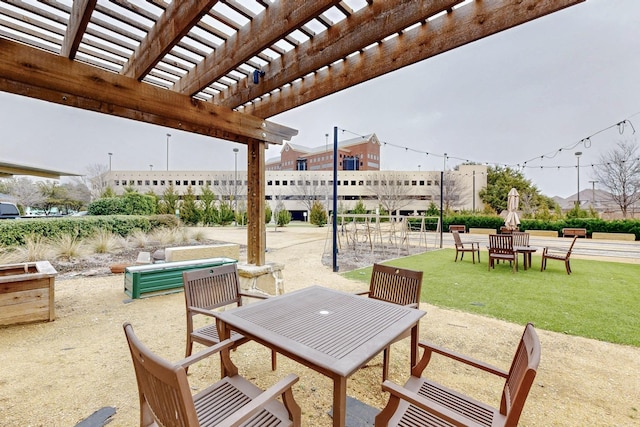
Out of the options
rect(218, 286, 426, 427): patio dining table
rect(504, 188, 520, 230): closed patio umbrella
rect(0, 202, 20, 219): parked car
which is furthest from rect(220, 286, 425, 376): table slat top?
rect(0, 202, 20, 219): parked car

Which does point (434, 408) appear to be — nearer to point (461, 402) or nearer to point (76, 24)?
point (461, 402)

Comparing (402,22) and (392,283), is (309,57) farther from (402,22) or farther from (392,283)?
(392,283)

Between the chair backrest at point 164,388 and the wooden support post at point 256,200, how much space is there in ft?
10.6

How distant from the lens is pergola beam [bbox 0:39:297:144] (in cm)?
249

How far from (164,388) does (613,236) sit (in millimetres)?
20773

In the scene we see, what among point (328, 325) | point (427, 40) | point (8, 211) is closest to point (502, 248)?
point (427, 40)

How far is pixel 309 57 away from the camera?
8.86 ft

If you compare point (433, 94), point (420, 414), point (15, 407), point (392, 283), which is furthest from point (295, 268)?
point (433, 94)

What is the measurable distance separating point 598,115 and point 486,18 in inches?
1212

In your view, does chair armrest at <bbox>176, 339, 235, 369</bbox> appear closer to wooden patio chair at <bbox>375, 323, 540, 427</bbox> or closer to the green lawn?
wooden patio chair at <bbox>375, 323, 540, 427</bbox>

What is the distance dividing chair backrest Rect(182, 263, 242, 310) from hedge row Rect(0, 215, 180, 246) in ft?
26.8

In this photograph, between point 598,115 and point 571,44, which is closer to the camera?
point 571,44

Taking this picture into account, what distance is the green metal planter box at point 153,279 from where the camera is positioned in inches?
188

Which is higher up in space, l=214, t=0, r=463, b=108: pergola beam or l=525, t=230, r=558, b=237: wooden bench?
l=214, t=0, r=463, b=108: pergola beam
